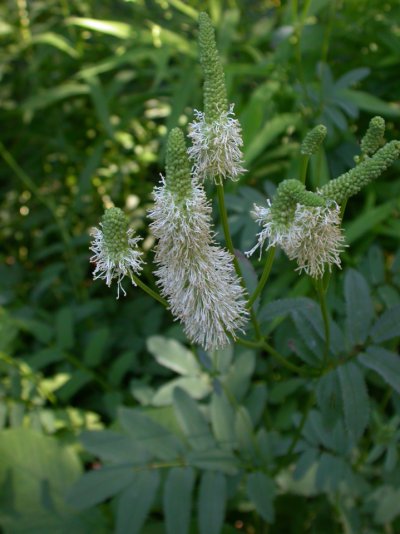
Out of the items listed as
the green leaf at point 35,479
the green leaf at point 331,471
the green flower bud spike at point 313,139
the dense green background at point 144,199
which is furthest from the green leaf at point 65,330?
the green flower bud spike at point 313,139

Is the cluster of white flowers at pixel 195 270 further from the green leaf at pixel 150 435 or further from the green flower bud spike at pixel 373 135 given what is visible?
the green leaf at pixel 150 435

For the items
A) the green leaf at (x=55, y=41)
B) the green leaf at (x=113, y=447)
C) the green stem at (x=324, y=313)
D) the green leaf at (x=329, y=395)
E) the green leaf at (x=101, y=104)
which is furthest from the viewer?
the green leaf at (x=55, y=41)

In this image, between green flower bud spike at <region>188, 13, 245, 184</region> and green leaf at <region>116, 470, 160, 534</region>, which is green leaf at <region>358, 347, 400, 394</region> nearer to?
green flower bud spike at <region>188, 13, 245, 184</region>

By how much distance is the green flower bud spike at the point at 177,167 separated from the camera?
27.6 inches

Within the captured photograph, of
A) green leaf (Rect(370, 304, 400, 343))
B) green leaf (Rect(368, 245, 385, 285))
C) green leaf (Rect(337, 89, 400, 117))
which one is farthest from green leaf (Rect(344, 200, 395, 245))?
green leaf (Rect(370, 304, 400, 343))

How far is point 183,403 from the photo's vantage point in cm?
132

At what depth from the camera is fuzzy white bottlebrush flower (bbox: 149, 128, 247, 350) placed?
747 mm

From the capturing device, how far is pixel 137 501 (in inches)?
48.6

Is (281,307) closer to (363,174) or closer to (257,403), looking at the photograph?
(363,174)

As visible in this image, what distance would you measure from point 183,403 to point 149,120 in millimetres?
1159

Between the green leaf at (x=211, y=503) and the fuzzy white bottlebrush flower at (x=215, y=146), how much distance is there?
0.71m

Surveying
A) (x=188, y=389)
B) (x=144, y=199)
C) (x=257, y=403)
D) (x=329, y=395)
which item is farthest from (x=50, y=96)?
(x=329, y=395)

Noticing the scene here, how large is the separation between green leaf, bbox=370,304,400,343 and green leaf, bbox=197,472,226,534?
1.54ft

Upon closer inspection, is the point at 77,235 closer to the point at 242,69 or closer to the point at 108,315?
the point at 108,315
